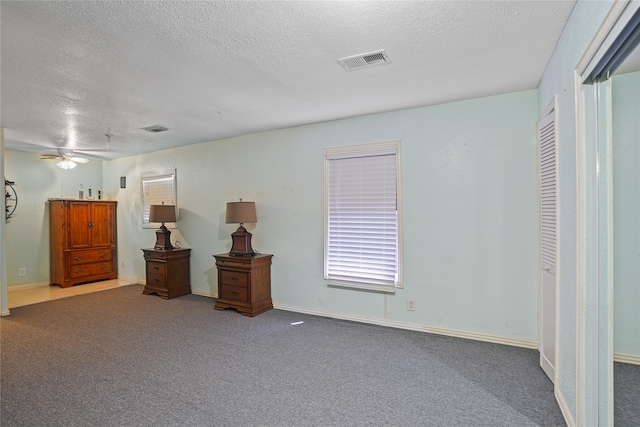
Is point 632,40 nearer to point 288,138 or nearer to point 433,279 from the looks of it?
point 433,279

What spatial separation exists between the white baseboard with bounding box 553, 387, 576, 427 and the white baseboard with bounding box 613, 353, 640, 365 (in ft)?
1.67

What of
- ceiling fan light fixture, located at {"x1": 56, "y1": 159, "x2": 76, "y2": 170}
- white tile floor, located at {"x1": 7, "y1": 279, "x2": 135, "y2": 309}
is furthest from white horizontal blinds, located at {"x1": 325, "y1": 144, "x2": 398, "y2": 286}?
white tile floor, located at {"x1": 7, "y1": 279, "x2": 135, "y2": 309}

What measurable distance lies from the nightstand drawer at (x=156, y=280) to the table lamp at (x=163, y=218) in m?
0.44

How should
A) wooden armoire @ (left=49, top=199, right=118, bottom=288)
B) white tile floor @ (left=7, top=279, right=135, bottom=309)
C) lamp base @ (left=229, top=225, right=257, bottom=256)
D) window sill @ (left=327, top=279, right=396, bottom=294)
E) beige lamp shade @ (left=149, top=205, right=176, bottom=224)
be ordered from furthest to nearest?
wooden armoire @ (left=49, top=199, right=118, bottom=288)
beige lamp shade @ (left=149, top=205, right=176, bottom=224)
white tile floor @ (left=7, top=279, right=135, bottom=309)
lamp base @ (left=229, top=225, right=257, bottom=256)
window sill @ (left=327, top=279, right=396, bottom=294)

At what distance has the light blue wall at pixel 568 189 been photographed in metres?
1.76

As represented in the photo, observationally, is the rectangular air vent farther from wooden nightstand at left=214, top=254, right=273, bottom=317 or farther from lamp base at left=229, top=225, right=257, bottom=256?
wooden nightstand at left=214, top=254, right=273, bottom=317

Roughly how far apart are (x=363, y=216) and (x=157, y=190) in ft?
13.0

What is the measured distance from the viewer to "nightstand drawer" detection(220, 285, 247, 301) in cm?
414

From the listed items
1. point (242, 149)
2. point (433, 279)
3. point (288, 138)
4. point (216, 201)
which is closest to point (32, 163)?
point (216, 201)

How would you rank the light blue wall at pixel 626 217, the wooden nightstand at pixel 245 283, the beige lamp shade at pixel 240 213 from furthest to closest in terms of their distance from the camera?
the beige lamp shade at pixel 240 213
the wooden nightstand at pixel 245 283
the light blue wall at pixel 626 217

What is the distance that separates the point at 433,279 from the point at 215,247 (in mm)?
3258

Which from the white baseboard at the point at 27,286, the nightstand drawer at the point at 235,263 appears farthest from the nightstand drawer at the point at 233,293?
the white baseboard at the point at 27,286

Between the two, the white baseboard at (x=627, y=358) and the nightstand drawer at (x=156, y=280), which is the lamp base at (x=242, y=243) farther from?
the white baseboard at (x=627, y=358)

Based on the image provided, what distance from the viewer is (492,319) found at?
316cm
